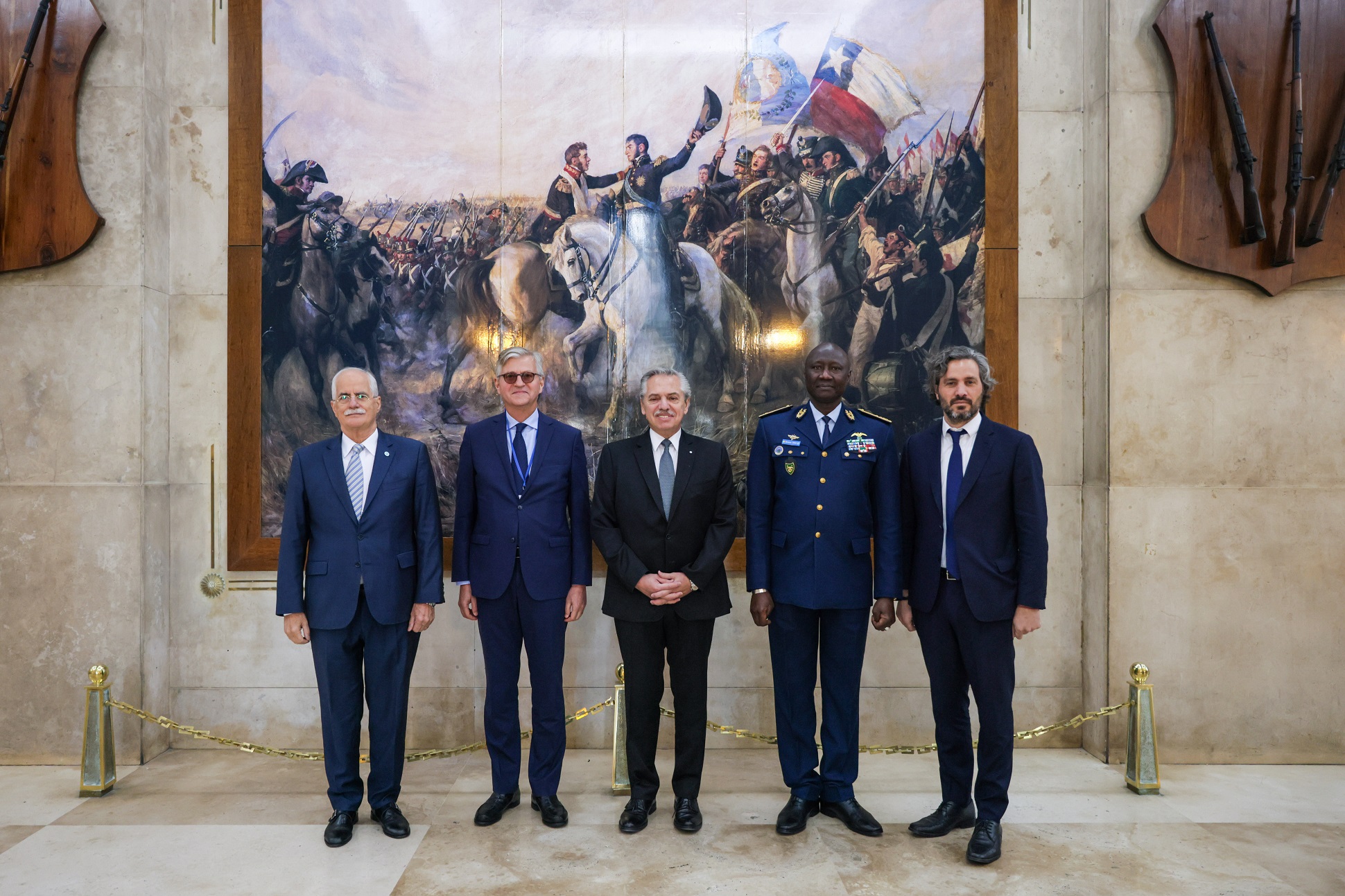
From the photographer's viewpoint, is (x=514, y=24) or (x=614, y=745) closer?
(x=614, y=745)

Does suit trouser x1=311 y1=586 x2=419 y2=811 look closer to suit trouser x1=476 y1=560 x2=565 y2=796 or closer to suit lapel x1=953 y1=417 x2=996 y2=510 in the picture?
suit trouser x1=476 y1=560 x2=565 y2=796

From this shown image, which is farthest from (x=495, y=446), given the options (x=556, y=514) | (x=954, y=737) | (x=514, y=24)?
(x=514, y=24)

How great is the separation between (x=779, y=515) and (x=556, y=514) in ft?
3.27

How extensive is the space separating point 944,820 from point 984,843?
27 centimetres

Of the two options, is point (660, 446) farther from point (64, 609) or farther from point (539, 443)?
point (64, 609)

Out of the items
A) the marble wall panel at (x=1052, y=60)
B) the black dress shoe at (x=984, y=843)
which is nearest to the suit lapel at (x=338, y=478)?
the black dress shoe at (x=984, y=843)

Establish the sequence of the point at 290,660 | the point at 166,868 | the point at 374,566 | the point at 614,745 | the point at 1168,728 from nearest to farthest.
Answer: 1. the point at 166,868
2. the point at 374,566
3. the point at 614,745
4. the point at 1168,728
5. the point at 290,660

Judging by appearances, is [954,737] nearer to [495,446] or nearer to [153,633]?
[495,446]

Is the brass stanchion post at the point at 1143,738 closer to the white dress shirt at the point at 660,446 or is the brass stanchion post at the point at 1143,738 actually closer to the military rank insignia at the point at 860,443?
the military rank insignia at the point at 860,443

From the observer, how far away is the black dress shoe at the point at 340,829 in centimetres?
349

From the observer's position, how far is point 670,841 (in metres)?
3.53

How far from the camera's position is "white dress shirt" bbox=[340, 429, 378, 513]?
361cm

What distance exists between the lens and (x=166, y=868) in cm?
330

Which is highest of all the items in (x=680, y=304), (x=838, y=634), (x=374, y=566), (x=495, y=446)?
(x=680, y=304)
